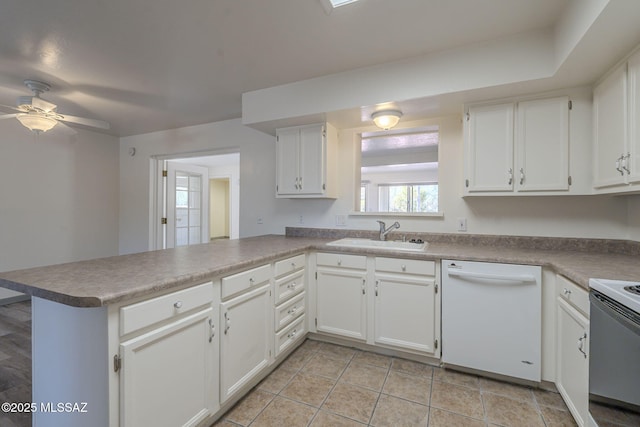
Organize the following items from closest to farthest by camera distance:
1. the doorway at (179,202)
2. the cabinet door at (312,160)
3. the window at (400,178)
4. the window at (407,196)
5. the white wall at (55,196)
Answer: the cabinet door at (312,160) → the white wall at (55,196) → the doorway at (179,202) → the window at (400,178) → the window at (407,196)

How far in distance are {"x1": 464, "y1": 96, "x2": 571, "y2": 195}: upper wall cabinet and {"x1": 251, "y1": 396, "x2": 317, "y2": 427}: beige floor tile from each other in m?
1.87

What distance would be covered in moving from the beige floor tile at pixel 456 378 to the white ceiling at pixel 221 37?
7.36 feet

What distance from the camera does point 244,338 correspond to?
1656 mm

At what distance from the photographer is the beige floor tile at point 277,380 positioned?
1.79m

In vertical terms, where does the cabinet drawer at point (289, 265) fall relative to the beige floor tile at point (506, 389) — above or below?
above

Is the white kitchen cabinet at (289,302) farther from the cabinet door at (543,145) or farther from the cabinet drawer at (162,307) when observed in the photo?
the cabinet door at (543,145)

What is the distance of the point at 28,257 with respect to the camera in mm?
3355

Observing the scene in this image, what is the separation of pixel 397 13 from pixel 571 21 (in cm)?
89

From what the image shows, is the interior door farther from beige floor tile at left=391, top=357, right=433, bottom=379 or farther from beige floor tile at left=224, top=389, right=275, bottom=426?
beige floor tile at left=391, top=357, right=433, bottom=379

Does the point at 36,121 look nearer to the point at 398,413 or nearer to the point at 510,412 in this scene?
the point at 398,413

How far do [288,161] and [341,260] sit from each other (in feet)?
3.72

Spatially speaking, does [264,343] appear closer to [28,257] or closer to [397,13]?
[397,13]

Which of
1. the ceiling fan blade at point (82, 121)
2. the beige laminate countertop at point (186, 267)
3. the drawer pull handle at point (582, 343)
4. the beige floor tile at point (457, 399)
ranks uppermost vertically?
the ceiling fan blade at point (82, 121)

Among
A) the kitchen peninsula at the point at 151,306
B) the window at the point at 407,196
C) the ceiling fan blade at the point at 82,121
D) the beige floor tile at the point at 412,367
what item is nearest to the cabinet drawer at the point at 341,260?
the kitchen peninsula at the point at 151,306
